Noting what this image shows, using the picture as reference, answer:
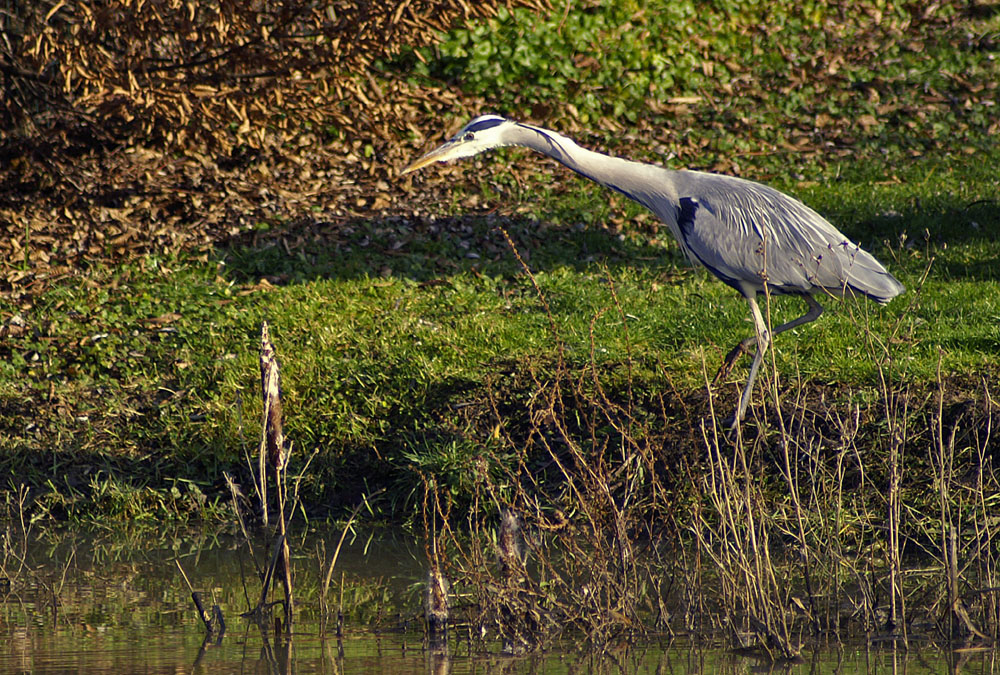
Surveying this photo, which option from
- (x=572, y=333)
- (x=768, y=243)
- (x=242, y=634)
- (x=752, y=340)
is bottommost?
(x=242, y=634)

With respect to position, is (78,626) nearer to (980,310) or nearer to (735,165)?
(980,310)

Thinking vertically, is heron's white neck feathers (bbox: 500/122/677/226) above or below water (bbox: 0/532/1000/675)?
above

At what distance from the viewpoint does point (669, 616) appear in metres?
4.50

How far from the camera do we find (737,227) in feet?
20.5

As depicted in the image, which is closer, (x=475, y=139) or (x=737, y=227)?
(x=737, y=227)

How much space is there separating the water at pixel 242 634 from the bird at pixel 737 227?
6.51ft

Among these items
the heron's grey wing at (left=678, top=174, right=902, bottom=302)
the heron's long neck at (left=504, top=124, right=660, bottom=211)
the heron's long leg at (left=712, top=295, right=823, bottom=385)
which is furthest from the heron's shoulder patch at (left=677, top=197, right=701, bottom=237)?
the heron's long leg at (left=712, top=295, right=823, bottom=385)

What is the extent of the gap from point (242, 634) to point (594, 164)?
2.99 metres

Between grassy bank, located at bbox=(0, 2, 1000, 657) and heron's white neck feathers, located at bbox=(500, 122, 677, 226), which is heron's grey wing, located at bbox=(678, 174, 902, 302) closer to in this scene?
heron's white neck feathers, located at bbox=(500, 122, 677, 226)

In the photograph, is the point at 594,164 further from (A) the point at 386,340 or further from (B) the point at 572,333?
(A) the point at 386,340

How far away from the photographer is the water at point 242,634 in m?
4.17

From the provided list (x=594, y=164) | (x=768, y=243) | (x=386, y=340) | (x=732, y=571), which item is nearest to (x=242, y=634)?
(x=732, y=571)

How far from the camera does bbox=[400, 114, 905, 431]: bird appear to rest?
6.21 metres

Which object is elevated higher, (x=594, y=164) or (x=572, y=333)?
(x=594, y=164)
